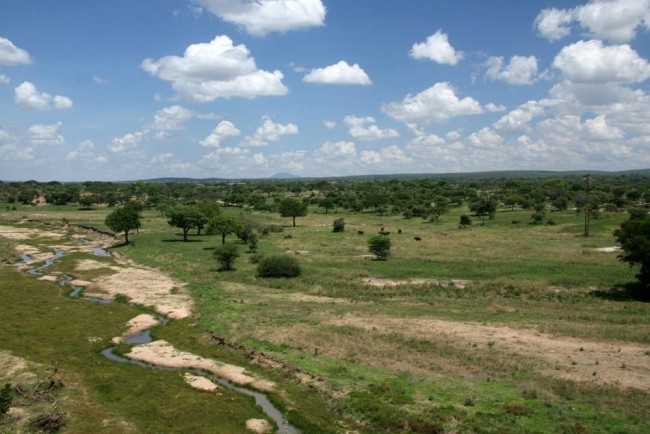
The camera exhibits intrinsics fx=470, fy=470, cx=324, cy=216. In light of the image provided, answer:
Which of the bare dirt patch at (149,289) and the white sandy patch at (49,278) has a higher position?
the white sandy patch at (49,278)

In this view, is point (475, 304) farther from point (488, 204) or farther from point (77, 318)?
point (488, 204)

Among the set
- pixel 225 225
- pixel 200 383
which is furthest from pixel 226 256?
pixel 200 383

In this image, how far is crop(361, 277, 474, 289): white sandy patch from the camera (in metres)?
54.4

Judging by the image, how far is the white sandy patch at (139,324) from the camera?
3929 cm

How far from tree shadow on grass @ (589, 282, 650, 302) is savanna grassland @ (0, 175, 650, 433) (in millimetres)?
363

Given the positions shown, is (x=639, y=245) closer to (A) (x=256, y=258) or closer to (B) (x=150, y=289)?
(A) (x=256, y=258)

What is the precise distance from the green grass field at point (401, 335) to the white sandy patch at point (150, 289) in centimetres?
209

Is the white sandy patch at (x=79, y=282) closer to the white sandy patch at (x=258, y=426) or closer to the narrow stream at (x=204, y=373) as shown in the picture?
the narrow stream at (x=204, y=373)

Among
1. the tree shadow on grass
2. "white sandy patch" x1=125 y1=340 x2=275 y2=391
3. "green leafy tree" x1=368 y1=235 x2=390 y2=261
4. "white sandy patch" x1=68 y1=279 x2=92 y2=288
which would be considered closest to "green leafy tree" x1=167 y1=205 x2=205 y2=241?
"white sandy patch" x1=68 y1=279 x2=92 y2=288

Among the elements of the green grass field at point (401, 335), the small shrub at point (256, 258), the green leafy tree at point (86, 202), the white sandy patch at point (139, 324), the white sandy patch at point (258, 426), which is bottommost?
the white sandy patch at point (258, 426)

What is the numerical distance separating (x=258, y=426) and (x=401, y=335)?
15.3m

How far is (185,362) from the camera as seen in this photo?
3294cm

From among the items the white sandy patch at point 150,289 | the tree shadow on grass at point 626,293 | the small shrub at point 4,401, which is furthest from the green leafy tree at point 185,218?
the tree shadow on grass at point 626,293

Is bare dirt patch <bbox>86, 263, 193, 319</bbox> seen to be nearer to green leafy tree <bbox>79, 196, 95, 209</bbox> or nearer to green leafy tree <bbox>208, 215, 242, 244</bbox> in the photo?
green leafy tree <bbox>208, 215, 242, 244</bbox>
